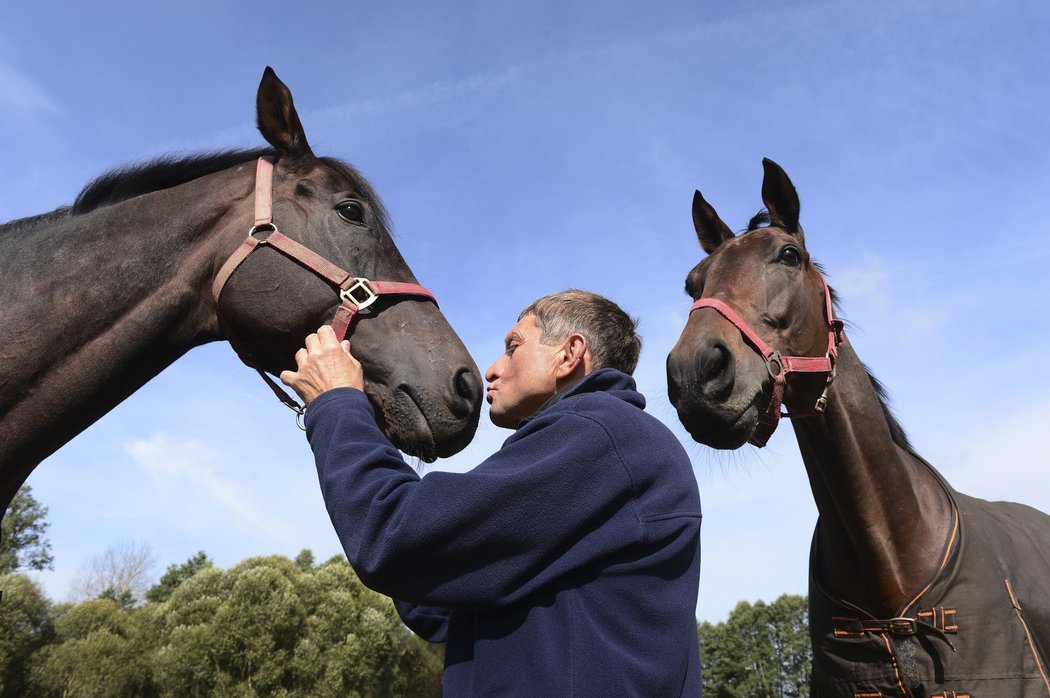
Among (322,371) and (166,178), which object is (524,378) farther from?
(166,178)

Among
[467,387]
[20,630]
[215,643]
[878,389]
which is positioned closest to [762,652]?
[215,643]

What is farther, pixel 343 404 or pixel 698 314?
pixel 698 314

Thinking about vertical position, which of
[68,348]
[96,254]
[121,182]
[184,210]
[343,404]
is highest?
[121,182]

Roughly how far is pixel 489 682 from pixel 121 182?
111 inches

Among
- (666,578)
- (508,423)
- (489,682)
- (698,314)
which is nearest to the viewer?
(489,682)

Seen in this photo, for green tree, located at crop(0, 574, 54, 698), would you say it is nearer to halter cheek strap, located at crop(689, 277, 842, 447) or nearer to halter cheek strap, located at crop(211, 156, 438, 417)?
halter cheek strap, located at crop(211, 156, 438, 417)

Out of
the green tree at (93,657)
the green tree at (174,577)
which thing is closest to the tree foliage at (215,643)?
the green tree at (93,657)

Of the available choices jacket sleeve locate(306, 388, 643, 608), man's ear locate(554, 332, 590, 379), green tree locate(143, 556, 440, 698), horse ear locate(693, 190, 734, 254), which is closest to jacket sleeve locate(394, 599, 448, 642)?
jacket sleeve locate(306, 388, 643, 608)

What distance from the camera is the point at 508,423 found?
109 inches

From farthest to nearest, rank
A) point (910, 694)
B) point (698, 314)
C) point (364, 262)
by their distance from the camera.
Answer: point (698, 314) → point (910, 694) → point (364, 262)

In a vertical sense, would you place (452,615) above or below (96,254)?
below

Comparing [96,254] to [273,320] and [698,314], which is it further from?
[698,314]

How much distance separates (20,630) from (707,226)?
2916 cm

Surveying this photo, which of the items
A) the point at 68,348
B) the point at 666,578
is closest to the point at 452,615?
the point at 666,578
